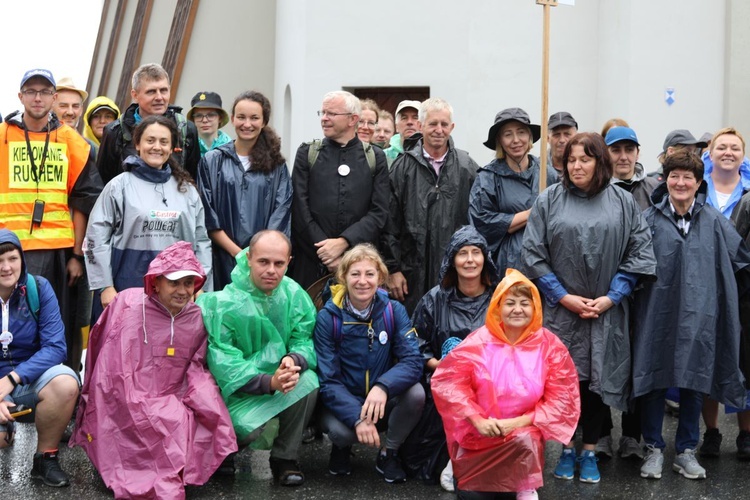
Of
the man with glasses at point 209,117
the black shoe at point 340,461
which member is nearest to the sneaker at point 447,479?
the black shoe at point 340,461

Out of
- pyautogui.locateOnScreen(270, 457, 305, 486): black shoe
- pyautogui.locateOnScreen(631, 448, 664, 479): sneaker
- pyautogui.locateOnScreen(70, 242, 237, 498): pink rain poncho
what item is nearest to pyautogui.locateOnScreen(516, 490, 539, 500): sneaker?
pyautogui.locateOnScreen(631, 448, 664, 479): sneaker

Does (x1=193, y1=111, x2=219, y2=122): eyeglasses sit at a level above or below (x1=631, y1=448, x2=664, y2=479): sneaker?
above

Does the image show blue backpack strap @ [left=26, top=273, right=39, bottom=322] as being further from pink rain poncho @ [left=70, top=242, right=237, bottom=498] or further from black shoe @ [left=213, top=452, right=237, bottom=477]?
black shoe @ [left=213, top=452, right=237, bottom=477]

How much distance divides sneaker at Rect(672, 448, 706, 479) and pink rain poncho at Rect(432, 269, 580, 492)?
1075 millimetres

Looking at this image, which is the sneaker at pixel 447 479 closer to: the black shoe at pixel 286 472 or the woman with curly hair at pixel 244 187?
the black shoe at pixel 286 472

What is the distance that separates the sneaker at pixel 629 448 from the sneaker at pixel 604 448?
0.07 metres

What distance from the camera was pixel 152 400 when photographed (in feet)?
18.0

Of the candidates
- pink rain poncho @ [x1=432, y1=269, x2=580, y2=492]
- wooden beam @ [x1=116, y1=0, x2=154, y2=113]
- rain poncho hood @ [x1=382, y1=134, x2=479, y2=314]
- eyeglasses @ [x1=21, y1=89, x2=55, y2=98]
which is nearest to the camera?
pink rain poncho @ [x1=432, y1=269, x2=580, y2=492]

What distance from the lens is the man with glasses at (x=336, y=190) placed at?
673cm

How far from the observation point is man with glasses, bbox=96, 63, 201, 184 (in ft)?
22.4

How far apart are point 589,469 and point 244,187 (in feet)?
9.12

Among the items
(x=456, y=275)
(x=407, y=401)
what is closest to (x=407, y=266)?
(x=456, y=275)

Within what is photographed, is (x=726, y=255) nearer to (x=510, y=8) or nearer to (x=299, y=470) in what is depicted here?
(x=299, y=470)

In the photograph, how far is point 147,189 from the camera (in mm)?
6328
